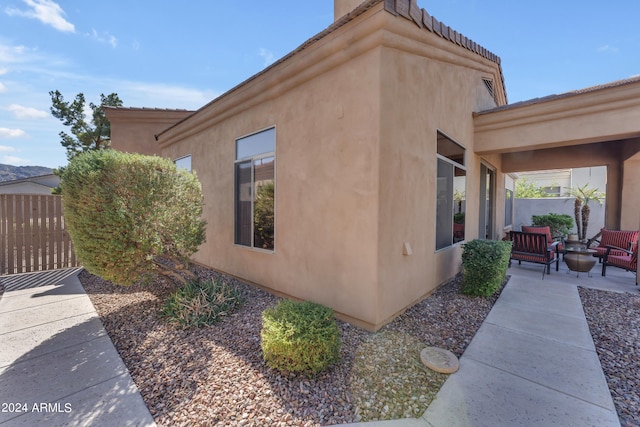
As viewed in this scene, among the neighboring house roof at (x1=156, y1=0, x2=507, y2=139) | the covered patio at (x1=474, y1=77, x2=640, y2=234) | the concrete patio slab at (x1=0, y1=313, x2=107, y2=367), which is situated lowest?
the concrete patio slab at (x1=0, y1=313, x2=107, y2=367)

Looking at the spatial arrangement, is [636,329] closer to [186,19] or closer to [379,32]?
[379,32]

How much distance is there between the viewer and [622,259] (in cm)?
630

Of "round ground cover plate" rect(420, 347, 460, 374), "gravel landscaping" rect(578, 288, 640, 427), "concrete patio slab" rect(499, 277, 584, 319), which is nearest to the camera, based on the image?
"gravel landscaping" rect(578, 288, 640, 427)

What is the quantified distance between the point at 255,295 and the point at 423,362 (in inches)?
128

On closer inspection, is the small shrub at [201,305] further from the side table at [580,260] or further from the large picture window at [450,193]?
the side table at [580,260]

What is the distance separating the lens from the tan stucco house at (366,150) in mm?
3547

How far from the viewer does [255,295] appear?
5035 millimetres

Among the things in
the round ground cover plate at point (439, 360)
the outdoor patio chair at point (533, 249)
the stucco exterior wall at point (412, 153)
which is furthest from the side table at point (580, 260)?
the round ground cover plate at point (439, 360)

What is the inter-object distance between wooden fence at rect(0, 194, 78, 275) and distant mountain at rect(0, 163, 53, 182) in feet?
108

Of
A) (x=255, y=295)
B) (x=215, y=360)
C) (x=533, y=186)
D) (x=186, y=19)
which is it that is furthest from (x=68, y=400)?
(x=533, y=186)

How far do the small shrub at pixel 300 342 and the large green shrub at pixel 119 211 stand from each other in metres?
2.69

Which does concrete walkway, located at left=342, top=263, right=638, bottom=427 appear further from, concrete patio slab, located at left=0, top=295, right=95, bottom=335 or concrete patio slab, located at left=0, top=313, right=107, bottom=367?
concrete patio slab, located at left=0, top=295, right=95, bottom=335

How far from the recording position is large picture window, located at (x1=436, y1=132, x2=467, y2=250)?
17.0 ft


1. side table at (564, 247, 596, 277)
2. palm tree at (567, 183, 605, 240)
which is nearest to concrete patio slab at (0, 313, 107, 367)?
side table at (564, 247, 596, 277)
